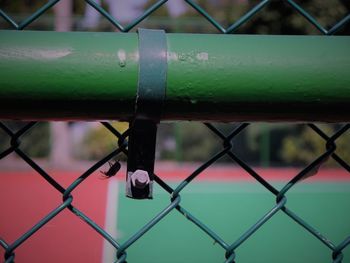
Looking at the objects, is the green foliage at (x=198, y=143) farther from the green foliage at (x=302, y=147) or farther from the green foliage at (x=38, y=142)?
the green foliage at (x=38, y=142)

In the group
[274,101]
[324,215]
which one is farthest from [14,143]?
[324,215]

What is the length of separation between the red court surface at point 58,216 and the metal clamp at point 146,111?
0.19 metres

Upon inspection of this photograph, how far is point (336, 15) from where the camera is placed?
10.4 meters

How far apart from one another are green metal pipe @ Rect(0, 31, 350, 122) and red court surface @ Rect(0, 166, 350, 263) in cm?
29

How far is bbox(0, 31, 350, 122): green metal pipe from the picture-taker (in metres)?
0.56

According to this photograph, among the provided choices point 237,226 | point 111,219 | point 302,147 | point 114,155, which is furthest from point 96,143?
point 114,155

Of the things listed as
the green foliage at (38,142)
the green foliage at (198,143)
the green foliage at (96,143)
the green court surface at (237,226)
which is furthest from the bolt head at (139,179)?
the green foliage at (198,143)

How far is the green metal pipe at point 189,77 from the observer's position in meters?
0.56

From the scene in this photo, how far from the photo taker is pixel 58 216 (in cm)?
421

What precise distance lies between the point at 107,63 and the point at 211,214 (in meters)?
4.71

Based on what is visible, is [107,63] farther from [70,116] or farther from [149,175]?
[149,175]

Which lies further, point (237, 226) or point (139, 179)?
point (237, 226)

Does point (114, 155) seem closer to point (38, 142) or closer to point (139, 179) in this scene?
point (139, 179)

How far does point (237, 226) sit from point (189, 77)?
4.04m
